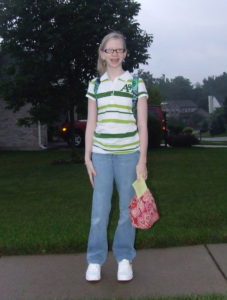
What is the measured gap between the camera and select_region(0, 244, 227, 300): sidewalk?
158 inches

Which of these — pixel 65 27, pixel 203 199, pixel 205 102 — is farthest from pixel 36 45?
pixel 205 102

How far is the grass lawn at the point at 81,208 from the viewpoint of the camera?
5359 mm

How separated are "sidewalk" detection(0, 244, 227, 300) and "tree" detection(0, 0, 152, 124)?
9.39 metres

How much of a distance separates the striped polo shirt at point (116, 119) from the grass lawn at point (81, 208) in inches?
62.5

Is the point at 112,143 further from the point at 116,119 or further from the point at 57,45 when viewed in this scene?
the point at 57,45

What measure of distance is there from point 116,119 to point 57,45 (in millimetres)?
10134

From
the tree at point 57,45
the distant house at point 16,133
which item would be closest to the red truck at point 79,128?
the distant house at point 16,133

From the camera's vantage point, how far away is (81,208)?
7.30m

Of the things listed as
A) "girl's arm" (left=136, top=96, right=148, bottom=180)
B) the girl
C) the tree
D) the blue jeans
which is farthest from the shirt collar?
the tree

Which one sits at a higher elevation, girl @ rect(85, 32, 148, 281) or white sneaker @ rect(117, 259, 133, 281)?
girl @ rect(85, 32, 148, 281)

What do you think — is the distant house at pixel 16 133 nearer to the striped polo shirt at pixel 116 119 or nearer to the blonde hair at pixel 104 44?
the blonde hair at pixel 104 44

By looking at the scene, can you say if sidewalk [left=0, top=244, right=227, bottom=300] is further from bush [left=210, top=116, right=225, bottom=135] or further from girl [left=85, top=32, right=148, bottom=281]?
bush [left=210, top=116, right=225, bottom=135]

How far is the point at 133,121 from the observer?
4.09m

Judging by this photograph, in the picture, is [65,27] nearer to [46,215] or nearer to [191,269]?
[46,215]
